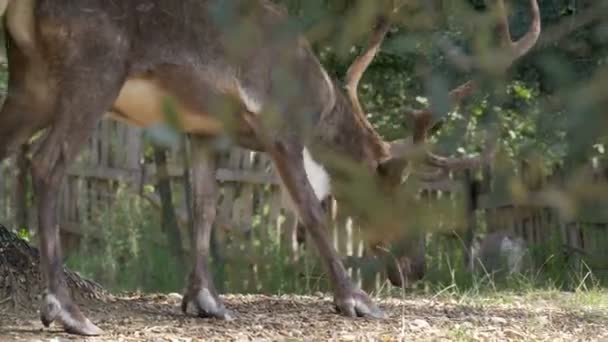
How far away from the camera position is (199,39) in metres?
5.23

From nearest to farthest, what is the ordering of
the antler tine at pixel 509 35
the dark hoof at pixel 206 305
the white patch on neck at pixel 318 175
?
the antler tine at pixel 509 35, the white patch on neck at pixel 318 175, the dark hoof at pixel 206 305

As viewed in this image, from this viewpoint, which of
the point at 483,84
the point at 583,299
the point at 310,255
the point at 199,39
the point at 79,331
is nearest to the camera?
the point at 483,84

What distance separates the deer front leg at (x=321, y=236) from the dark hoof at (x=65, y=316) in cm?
140

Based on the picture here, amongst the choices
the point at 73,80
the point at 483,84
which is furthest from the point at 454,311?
the point at 483,84

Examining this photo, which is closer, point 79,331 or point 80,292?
point 79,331

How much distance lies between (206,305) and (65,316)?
104 cm

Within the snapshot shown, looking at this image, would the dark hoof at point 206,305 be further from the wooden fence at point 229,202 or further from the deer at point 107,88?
the wooden fence at point 229,202

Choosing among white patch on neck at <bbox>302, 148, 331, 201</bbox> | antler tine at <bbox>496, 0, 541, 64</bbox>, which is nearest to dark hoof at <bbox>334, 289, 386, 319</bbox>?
white patch on neck at <bbox>302, 148, 331, 201</bbox>

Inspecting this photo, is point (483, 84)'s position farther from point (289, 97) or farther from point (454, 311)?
point (454, 311)

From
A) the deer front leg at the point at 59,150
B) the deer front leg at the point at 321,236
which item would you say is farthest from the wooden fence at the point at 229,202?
the deer front leg at the point at 59,150

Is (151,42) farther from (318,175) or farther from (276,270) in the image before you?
(276,270)

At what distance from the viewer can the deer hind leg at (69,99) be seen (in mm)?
4781

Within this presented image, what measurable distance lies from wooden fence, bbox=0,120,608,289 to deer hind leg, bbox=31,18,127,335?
7.07 ft

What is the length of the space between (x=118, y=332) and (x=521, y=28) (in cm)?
226
